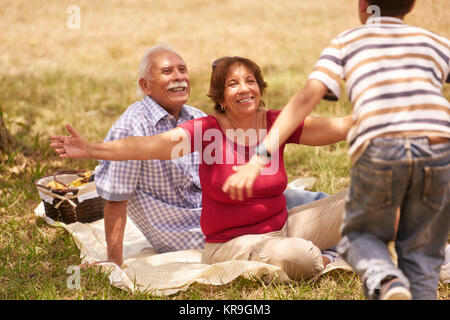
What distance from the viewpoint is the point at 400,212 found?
2.50 meters

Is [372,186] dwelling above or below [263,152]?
below

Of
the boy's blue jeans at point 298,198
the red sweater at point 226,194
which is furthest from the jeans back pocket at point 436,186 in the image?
the boy's blue jeans at point 298,198

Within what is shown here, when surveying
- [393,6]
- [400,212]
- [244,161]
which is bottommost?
[400,212]

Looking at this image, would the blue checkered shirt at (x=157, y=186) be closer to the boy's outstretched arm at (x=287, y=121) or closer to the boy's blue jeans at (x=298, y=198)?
the boy's blue jeans at (x=298, y=198)

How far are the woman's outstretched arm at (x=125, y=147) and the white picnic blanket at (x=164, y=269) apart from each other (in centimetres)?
79

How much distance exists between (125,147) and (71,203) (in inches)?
68.9

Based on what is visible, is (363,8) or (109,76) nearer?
(363,8)

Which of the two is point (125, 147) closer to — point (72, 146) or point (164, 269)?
point (72, 146)

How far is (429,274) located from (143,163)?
2.07 meters

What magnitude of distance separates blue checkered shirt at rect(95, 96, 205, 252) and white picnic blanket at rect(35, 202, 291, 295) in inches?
5.9

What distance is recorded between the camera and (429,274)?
99.8 inches

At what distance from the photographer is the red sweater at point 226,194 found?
11.0 feet

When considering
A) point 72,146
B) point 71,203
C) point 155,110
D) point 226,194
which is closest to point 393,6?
point 226,194
